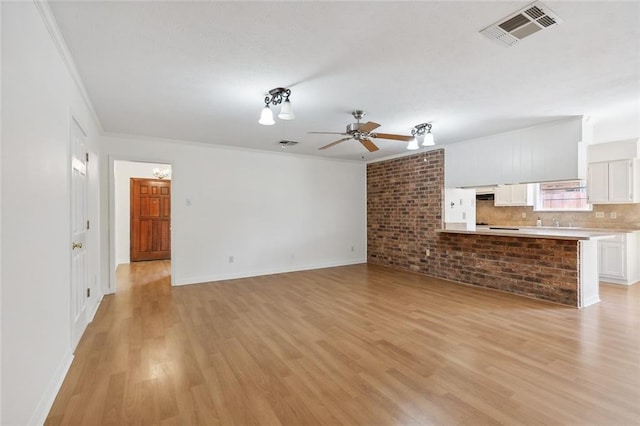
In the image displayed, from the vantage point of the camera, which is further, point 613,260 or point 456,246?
point 456,246

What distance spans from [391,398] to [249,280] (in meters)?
3.78

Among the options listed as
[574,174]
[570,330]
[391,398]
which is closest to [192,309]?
[391,398]

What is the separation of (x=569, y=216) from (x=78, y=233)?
25.4ft

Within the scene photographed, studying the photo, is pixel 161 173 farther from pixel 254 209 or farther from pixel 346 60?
pixel 346 60

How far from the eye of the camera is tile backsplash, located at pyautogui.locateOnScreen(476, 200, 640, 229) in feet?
17.4

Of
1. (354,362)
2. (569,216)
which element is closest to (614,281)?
(569,216)

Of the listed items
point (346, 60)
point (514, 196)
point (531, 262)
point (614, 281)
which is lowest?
point (614, 281)

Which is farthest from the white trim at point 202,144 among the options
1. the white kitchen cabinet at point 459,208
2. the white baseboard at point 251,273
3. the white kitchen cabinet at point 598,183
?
the white kitchen cabinet at point 598,183

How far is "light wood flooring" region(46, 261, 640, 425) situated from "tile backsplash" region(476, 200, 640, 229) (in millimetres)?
1927

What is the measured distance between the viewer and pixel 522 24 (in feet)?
6.31

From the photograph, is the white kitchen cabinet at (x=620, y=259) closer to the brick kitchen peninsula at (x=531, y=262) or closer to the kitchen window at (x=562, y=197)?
the kitchen window at (x=562, y=197)

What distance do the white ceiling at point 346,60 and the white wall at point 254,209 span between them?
4.36 feet

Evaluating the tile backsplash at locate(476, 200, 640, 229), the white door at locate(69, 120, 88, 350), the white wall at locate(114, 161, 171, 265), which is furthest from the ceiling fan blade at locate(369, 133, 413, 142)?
the white wall at locate(114, 161, 171, 265)

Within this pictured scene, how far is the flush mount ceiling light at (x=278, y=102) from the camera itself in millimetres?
2787
